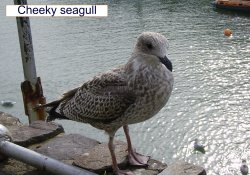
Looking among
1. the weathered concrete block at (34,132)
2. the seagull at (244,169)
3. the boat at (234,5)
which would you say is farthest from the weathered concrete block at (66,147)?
the boat at (234,5)

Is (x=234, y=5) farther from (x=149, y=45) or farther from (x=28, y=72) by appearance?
(x=149, y=45)

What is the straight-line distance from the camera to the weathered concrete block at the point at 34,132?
5047mm

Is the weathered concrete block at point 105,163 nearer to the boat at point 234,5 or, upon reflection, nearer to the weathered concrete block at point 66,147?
the weathered concrete block at point 66,147

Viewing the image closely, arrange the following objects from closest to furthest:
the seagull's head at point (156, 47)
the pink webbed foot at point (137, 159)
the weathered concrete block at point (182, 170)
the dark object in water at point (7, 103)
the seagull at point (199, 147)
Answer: the seagull's head at point (156, 47), the weathered concrete block at point (182, 170), the pink webbed foot at point (137, 159), the seagull at point (199, 147), the dark object in water at point (7, 103)

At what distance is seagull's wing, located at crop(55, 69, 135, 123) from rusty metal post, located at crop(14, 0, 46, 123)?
87.0 inches

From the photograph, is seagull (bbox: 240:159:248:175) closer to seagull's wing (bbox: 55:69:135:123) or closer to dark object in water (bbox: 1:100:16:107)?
seagull's wing (bbox: 55:69:135:123)

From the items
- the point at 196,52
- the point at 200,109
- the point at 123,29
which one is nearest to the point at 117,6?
the point at 123,29

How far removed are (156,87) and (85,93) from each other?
0.96 meters

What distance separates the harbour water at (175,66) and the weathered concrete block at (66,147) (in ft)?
30.9

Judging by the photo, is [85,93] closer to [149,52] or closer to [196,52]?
[149,52]

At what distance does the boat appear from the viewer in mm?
32594

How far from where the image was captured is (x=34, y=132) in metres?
5.22

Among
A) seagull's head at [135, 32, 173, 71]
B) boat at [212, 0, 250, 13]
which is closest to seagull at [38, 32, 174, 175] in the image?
seagull's head at [135, 32, 173, 71]

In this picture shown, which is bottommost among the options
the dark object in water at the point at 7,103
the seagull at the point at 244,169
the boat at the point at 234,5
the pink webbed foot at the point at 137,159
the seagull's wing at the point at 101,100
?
the seagull at the point at 244,169
